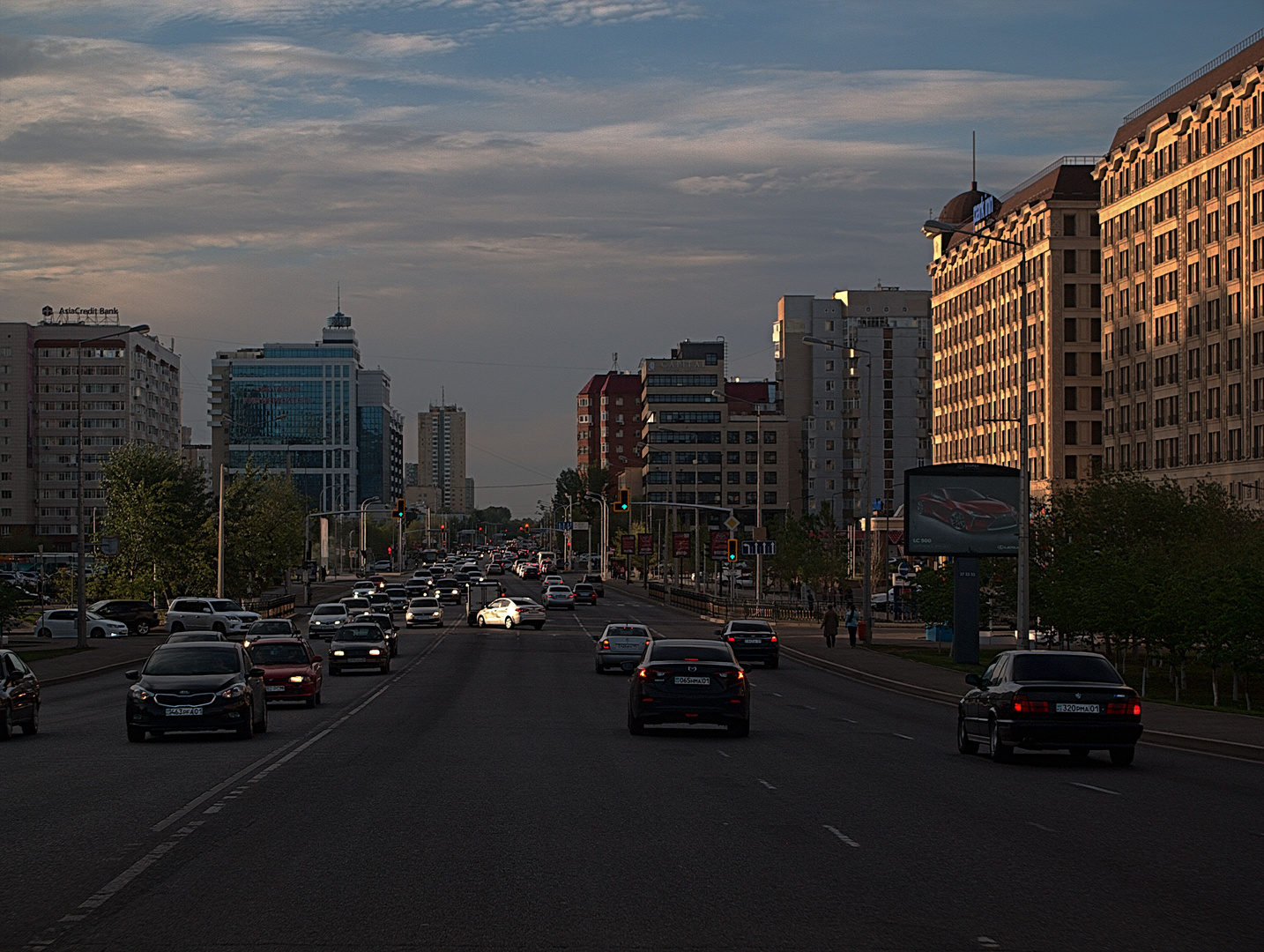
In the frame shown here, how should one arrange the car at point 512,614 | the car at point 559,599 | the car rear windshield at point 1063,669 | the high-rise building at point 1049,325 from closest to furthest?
the car rear windshield at point 1063,669 < the car at point 512,614 < the car at point 559,599 < the high-rise building at point 1049,325

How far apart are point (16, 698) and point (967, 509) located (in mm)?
34441

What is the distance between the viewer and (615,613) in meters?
89.0

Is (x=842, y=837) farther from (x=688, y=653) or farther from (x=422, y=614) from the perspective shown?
(x=422, y=614)

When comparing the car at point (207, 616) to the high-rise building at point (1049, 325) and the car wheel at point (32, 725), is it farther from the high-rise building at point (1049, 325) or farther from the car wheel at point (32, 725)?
the high-rise building at point (1049, 325)

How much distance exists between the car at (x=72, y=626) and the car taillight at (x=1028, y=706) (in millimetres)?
53236

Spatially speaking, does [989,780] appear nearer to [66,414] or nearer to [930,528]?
[930,528]

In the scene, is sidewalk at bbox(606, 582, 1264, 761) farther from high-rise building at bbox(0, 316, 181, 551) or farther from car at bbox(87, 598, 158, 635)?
high-rise building at bbox(0, 316, 181, 551)

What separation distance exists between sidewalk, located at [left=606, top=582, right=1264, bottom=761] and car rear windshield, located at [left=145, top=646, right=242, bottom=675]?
1350 cm

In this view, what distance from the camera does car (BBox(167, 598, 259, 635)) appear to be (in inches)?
2464

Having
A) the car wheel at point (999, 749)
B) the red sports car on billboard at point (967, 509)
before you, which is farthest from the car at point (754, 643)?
the car wheel at point (999, 749)

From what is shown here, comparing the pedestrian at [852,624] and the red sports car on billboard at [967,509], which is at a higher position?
the red sports car on billboard at [967,509]

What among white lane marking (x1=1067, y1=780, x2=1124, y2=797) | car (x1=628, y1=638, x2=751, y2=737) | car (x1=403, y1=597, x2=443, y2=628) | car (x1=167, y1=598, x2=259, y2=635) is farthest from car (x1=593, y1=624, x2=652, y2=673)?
car (x1=403, y1=597, x2=443, y2=628)

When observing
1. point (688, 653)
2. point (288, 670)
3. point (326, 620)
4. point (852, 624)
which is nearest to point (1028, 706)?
point (688, 653)

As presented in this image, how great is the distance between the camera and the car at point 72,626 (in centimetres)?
6562
